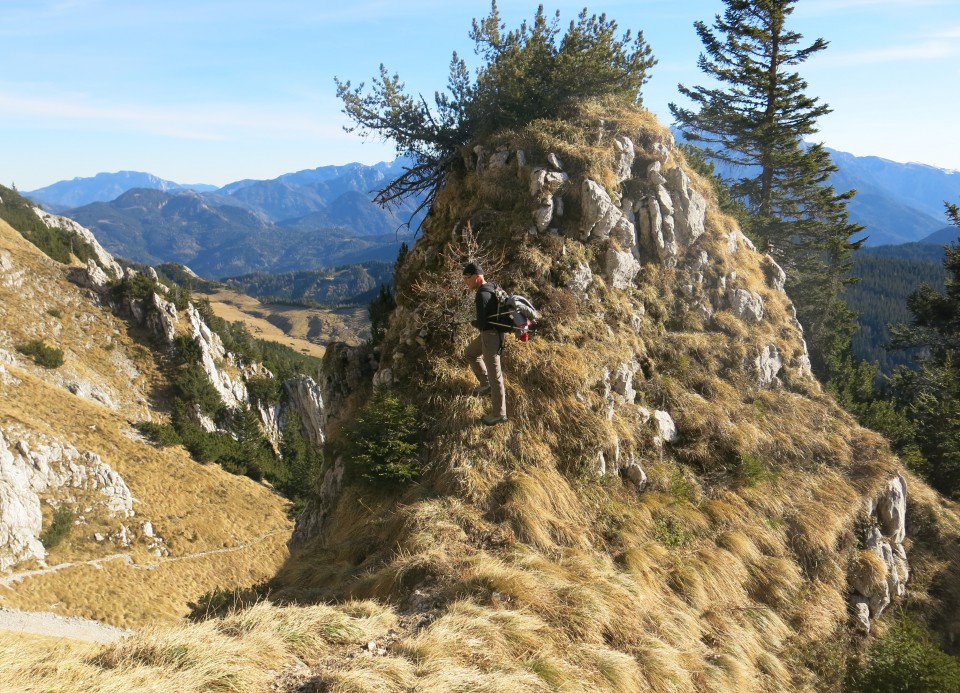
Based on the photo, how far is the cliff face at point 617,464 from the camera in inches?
301

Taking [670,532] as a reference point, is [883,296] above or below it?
below

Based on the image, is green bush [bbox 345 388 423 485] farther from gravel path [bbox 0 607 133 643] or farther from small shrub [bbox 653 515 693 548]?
gravel path [bbox 0 607 133 643]

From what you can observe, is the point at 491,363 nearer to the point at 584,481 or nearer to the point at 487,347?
the point at 487,347

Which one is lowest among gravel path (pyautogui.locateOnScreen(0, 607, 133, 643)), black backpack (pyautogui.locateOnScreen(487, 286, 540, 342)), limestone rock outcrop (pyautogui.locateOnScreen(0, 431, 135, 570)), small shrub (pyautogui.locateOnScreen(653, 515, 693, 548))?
gravel path (pyautogui.locateOnScreen(0, 607, 133, 643))

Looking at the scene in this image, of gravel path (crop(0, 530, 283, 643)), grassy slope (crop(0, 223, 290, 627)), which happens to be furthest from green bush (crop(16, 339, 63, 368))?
gravel path (crop(0, 530, 283, 643))

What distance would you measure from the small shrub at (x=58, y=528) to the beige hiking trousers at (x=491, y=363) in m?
35.2

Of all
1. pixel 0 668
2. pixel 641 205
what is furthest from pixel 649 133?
pixel 0 668

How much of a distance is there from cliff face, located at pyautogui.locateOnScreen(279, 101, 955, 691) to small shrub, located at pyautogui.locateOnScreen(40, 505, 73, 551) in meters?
29.9

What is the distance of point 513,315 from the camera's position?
9.12 meters

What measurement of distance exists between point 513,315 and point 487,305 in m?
0.56

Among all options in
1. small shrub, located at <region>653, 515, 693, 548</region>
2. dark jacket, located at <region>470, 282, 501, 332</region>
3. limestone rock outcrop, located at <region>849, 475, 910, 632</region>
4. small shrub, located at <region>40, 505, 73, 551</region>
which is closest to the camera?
dark jacket, located at <region>470, 282, 501, 332</region>

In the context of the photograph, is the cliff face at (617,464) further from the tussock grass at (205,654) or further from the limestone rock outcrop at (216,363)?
the limestone rock outcrop at (216,363)

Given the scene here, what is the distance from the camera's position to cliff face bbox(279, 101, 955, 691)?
25.0ft

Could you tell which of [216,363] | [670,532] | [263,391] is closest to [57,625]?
[670,532]
